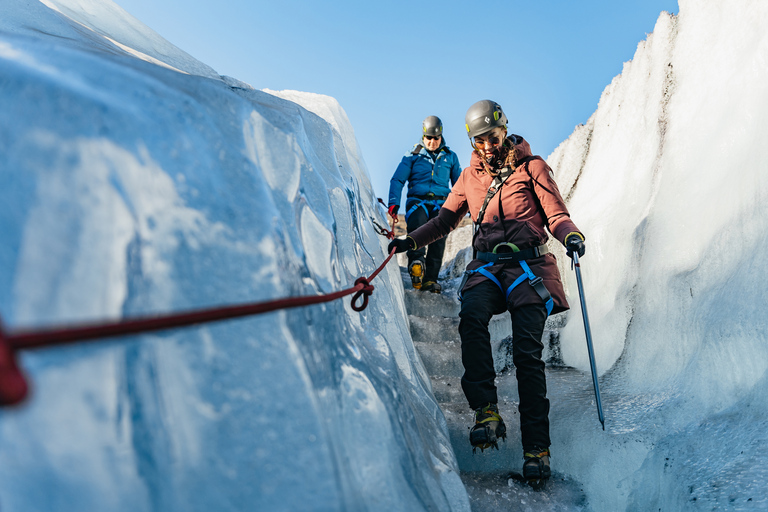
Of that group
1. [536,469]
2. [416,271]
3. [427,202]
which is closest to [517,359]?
[536,469]

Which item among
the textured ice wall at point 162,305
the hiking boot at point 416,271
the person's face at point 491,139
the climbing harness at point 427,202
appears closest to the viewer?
the textured ice wall at point 162,305

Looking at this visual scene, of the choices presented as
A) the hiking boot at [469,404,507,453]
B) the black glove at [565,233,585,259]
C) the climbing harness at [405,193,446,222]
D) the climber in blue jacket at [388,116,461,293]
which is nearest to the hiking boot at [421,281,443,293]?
the climber in blue jacket at [388,116,461,293]

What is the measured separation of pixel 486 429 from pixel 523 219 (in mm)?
1185

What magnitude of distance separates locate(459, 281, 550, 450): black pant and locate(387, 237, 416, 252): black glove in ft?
1.64

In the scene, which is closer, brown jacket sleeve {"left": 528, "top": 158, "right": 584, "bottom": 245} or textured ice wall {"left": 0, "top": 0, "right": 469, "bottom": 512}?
textured ice wall {"left": 0, "top": 0, "right": 469, "bottom": 512}

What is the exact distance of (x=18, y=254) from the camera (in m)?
0.84

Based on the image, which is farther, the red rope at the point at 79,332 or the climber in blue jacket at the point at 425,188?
the climber in blue jacket at the point at 425,188

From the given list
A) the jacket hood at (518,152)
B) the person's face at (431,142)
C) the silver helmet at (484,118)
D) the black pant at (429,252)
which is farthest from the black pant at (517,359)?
the person's face at (431,142)

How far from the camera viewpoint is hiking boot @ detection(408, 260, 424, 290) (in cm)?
494

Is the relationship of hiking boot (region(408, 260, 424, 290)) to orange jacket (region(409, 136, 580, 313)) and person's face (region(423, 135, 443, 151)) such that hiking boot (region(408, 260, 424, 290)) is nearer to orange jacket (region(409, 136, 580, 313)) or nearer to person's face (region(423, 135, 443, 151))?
person's face (region(423, 135, 443, 151))

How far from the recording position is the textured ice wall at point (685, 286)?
1922 millimetres

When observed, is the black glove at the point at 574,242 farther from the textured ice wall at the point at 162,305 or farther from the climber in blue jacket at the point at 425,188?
the climber in blue jacket at the point at 425,188

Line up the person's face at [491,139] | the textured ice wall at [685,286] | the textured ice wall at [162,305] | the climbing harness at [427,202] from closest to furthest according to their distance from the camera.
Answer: the textured ice wall at [162,305] < the textured ice wall at [685,286] < the person's face at [491,139] < the climbing harness at [427,202]

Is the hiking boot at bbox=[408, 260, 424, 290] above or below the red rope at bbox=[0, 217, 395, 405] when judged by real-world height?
below
